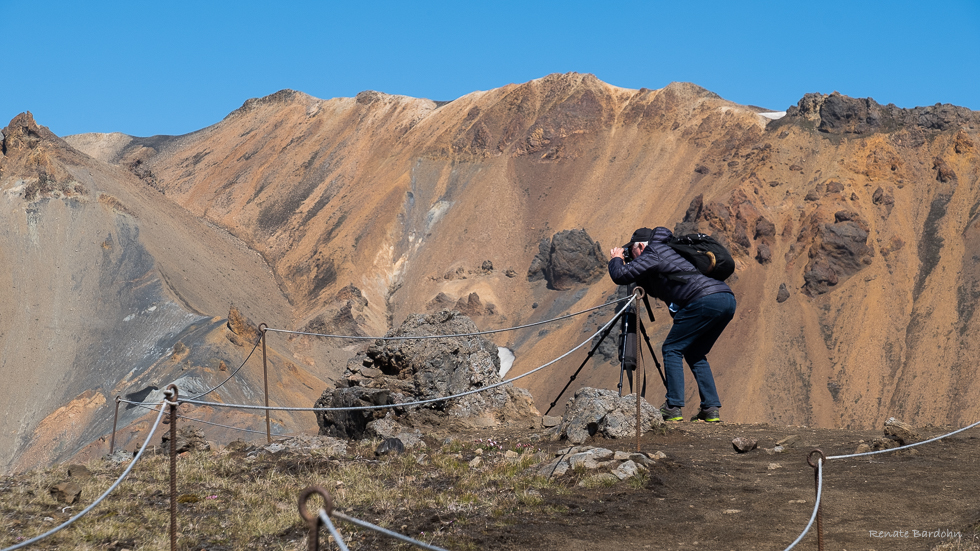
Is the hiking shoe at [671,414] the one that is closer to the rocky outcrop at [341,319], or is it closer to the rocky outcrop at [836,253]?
the rocky outcrop at [836,253]

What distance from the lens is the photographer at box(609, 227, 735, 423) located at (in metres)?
9.02

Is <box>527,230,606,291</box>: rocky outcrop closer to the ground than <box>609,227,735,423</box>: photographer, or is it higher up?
higher up

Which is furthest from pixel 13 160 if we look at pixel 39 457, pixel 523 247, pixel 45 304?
pixel 523 247

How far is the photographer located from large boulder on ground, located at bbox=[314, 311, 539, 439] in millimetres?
4504

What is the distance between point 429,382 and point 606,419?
4733 mm

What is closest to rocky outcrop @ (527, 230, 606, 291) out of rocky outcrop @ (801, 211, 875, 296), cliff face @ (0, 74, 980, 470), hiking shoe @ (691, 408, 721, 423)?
cliff face @ (0, 74, 980, 470)

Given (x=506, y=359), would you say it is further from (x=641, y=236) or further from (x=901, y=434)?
(x=901, y=434)

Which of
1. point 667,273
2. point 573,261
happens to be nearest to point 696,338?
point 667,273

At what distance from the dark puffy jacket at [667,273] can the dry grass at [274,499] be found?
2.20 m

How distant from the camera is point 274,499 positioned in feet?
24.5

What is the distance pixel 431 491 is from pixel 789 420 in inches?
1293

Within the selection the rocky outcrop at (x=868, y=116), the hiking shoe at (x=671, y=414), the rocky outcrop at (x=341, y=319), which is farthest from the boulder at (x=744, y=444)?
the rocky outcrop at (x=868, y=116)

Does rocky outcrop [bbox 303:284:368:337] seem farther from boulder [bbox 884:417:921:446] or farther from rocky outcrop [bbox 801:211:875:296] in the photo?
boulder [bbox 884:417:921:446]

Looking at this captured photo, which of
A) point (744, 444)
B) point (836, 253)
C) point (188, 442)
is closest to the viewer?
point (744, 444)
